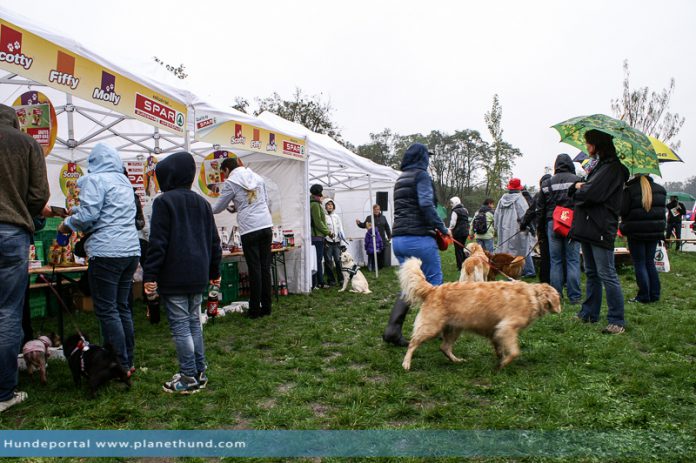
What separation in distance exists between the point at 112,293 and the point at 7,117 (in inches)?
55.9

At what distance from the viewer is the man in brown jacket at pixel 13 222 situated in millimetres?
2977

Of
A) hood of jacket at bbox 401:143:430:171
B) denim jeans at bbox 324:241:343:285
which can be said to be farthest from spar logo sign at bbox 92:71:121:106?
denim jeans at bbox 324:241:343:285

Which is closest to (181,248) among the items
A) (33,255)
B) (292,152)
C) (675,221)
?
(33,255)

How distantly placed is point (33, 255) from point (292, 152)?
4.16 metres

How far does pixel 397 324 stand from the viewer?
15.0ft

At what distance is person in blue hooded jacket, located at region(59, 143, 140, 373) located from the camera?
3414 mm

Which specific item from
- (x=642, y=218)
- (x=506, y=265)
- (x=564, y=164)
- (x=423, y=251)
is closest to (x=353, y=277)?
(x=506, y=265)

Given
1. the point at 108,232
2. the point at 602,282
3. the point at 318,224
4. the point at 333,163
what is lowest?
the point at 602,282

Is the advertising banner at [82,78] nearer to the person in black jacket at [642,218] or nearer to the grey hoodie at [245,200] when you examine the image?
the grey hoodie at [245,200]

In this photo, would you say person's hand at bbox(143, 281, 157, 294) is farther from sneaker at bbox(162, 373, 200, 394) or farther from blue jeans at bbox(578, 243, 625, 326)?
blue jeans at bbox(578, 243, 625, 326)

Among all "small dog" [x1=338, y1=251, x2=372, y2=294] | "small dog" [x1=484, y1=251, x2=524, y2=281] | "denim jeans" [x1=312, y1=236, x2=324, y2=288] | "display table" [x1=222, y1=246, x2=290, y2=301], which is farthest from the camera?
"denim jeans" [x1=312, y1=236, x2=324, y2=288]

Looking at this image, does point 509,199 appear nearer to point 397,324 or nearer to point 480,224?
point 480,224

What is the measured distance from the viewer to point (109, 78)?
436cm

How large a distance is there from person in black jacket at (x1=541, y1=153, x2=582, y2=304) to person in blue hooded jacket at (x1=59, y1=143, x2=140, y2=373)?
5.34 metres
